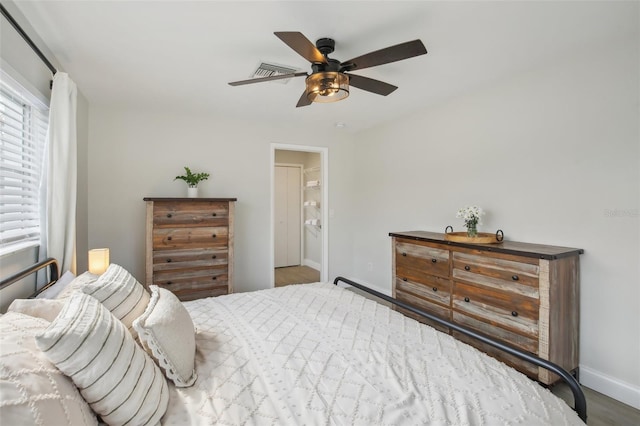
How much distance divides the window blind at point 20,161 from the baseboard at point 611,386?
3.82m

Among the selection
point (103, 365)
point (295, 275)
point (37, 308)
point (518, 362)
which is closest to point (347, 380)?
point (103, 365)

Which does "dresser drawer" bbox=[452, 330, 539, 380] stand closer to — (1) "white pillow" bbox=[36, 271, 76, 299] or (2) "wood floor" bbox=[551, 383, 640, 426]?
(2) "wood floor" bbox=[551, 383, 640, 426]

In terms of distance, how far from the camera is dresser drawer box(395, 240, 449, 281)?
112 inches

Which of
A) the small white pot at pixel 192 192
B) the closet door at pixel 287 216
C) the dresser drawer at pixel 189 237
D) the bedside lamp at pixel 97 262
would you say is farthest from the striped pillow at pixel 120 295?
the closet door at pixel 287 216

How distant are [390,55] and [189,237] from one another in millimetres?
2694

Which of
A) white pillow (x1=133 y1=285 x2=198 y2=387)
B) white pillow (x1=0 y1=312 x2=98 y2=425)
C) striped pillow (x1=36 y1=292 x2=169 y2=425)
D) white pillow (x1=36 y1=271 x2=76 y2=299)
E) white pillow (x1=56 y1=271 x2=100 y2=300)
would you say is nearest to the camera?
white pillow (x1=0 y1=312 x2=98 y2=425)

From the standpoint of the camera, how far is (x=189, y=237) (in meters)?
3.39

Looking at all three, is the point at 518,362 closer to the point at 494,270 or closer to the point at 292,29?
the point at 494,270

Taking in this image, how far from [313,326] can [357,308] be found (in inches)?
16.3

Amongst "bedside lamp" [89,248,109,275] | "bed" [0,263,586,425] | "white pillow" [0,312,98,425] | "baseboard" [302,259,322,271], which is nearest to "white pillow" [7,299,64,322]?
"bed" [0,263,586,425]

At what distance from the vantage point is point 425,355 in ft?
4.74

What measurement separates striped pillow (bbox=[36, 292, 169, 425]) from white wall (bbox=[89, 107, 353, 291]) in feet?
9.66

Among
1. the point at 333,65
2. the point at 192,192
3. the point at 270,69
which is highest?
the point at 270,69

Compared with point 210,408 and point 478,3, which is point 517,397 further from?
point 478,3
